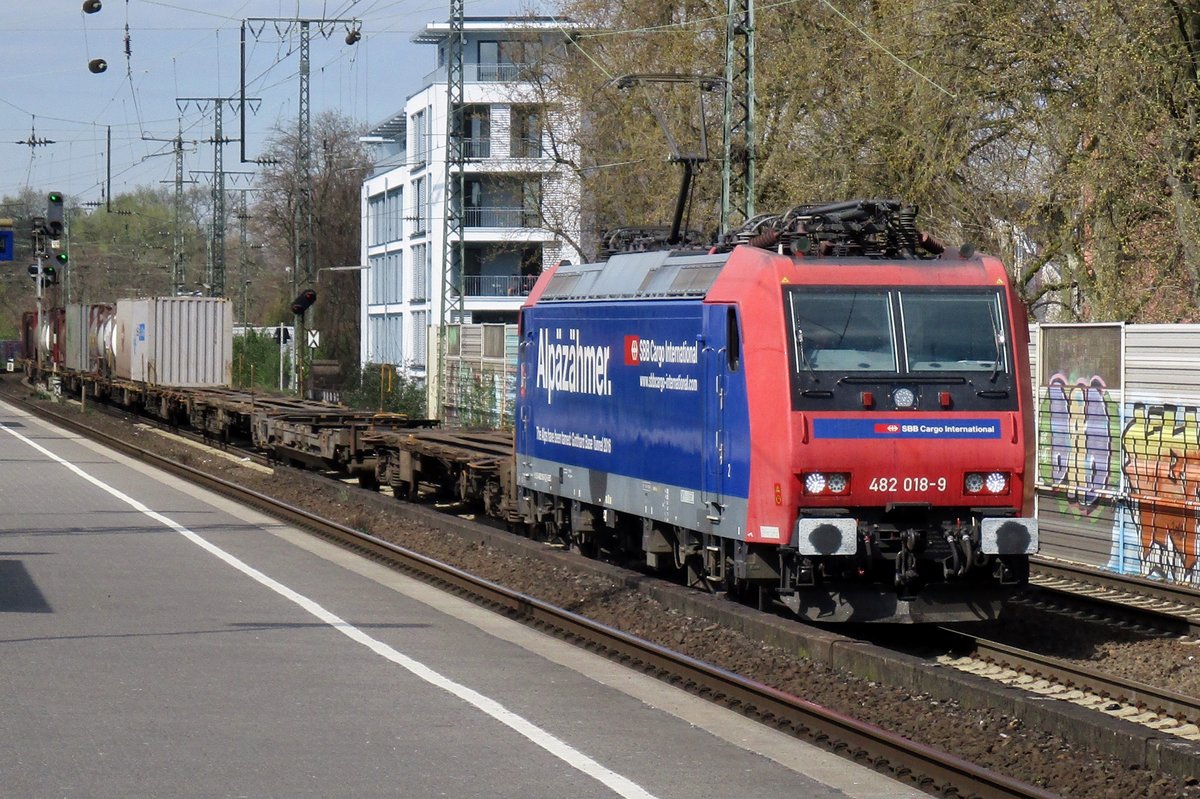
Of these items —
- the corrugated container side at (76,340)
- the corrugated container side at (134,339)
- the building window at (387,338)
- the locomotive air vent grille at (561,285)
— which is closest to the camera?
the locomotive air vent grille at (561,285)

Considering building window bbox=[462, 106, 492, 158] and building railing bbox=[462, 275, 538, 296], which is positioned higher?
building window bbox=[462, 106, 492, 158]

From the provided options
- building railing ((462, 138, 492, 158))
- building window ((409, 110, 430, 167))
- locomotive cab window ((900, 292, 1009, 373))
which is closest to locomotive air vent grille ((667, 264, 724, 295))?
locomotive cab window ((900, 292, 1009, 373))

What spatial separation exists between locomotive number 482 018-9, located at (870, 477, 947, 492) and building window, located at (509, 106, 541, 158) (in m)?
33.1

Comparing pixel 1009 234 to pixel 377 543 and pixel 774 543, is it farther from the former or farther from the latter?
pixel 774 543

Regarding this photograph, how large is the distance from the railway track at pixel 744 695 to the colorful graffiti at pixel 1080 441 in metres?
6.69

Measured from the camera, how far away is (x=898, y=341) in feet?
40.9

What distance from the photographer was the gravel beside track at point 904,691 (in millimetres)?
8289

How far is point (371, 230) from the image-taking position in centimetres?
8275

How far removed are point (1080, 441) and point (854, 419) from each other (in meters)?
6.60

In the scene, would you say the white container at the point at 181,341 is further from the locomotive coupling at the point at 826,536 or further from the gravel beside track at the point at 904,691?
the locomotive coupling at the point at 826,536

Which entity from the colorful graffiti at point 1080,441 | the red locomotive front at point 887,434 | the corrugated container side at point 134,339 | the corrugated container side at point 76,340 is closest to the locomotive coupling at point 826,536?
the red locomotive front at point 887,434

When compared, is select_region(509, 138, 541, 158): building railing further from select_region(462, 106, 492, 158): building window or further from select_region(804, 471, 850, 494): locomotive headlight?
select_region(804, 471, 850, 494): locomotive headlight

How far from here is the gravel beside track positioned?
27.2 ft

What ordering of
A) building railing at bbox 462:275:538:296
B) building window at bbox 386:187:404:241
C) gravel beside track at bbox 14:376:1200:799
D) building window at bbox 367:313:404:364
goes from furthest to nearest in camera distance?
building window at bbox 367:313:404:364, building window at bbox 386:187:404:241, building railing at bbox 462:275:538:296, gravel beside track at bbox 14:376:1200:799
